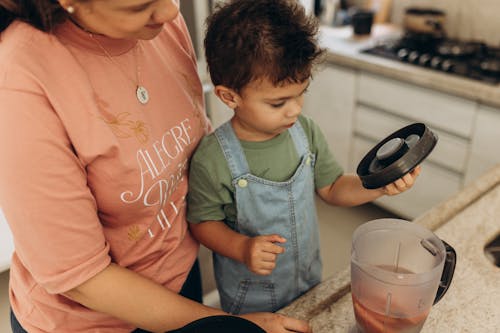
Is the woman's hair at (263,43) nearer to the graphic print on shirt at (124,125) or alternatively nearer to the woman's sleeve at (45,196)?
the graphic print on shirt at (124,125)

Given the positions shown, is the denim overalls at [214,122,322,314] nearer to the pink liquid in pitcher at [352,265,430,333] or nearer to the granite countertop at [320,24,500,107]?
the pink liquid in pitcher at [352,265,430,333]

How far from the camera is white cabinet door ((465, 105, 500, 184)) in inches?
76.1

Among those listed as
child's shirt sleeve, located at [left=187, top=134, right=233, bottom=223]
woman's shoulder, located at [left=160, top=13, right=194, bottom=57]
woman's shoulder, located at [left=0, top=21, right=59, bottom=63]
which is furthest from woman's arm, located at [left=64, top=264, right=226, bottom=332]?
woman's shoulder, located at [left=160, top=13, right=194, bottom=57]

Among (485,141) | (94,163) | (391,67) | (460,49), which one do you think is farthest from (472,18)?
(94,163)

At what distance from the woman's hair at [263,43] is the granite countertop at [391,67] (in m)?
1.12

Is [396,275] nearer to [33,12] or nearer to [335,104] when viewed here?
[33,12]

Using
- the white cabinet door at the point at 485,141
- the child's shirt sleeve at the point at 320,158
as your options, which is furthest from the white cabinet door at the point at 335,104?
the child's shirt sleeve at the point at 320,158

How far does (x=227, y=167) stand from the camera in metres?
0.90

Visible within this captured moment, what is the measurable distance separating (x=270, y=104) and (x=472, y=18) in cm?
205

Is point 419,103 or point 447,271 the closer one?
point 447,271

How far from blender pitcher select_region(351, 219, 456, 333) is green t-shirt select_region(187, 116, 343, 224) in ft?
0.91

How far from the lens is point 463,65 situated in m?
2.07

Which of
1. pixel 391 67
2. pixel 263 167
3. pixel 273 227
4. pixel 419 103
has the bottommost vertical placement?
pixel 419 103

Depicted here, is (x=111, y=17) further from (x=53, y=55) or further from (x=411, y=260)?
(x=411, y=260)
